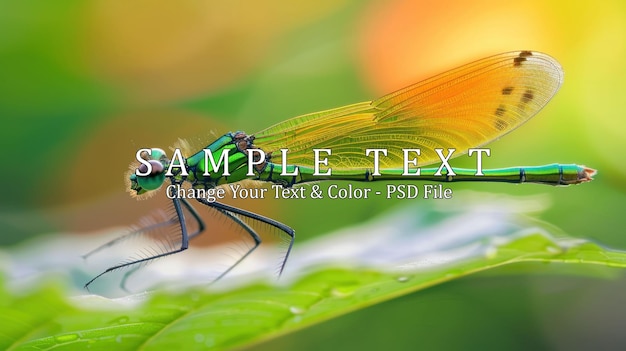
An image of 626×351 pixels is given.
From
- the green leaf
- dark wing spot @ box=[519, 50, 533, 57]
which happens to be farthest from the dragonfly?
the green leaf

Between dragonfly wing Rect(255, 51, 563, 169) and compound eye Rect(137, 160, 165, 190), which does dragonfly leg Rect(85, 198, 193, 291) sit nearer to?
compound eye Rect(137, 160, 165, 190)

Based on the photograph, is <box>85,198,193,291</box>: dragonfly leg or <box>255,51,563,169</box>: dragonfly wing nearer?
<box>85,198,193,291</box>: dragonfly leg

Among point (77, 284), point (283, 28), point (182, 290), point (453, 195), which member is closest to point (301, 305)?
point (182, 290)

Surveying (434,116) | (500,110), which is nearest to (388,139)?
(434,116)

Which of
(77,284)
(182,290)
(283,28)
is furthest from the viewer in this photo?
(283,28)

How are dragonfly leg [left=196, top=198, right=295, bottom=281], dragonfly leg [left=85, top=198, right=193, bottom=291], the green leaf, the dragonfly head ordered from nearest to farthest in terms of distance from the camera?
the green leaf, dragonfly leg [left=85, top=198, right=193, bottom=291], dragonfly leg [left=196, top=198, right=295, bottom=281], the dragonfly head

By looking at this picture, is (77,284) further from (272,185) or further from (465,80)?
(465,80)

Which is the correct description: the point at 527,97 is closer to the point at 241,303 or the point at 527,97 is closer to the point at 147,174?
the point at 147,174
